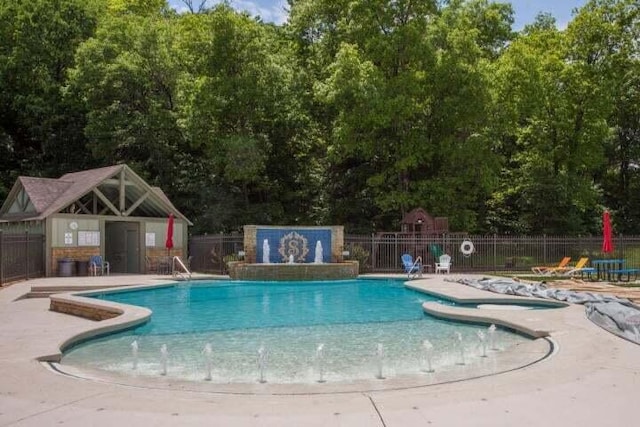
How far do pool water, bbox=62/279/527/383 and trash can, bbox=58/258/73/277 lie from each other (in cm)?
577

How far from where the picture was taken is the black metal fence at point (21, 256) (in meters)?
19.6

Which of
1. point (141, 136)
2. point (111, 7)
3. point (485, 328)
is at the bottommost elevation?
point (485, 328)

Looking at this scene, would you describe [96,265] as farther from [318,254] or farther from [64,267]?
[318,254]

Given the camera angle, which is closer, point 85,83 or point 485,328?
point 485,328

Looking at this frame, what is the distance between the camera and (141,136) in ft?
110

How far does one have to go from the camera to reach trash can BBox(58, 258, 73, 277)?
2267 cm

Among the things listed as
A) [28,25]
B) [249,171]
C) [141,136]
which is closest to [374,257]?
[249,171]

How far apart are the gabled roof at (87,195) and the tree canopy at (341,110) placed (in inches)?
219

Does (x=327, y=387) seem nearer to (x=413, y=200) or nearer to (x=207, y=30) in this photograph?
(x=413, y=200)

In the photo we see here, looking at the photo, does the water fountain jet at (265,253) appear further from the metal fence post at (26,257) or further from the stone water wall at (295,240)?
the metal fence post at (26,257)

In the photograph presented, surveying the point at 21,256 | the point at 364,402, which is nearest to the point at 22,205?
the point at 21,256

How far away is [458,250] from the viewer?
26.9m

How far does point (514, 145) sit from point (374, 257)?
1737cm

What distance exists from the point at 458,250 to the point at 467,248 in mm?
1113
